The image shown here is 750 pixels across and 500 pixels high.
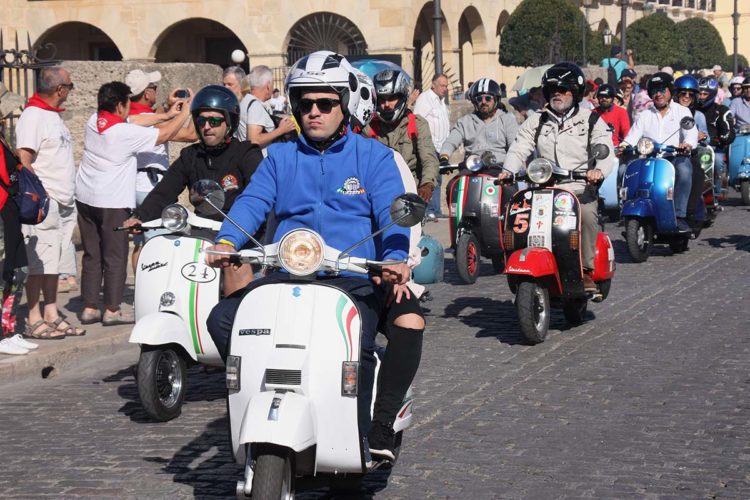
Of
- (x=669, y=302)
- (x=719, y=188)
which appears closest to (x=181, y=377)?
(x=669, y=302)

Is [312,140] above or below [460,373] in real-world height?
above

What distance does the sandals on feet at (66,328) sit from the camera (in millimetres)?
9648

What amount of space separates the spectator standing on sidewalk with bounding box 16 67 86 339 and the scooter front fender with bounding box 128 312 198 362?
2378 mm

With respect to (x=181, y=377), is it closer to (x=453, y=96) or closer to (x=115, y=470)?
(x=115, y=470)

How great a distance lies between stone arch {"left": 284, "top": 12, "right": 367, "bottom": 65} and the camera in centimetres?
3806

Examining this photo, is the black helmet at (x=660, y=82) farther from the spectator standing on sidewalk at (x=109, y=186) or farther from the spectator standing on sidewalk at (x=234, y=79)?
the spectator standing on sidewalk at (x=109, y=186)

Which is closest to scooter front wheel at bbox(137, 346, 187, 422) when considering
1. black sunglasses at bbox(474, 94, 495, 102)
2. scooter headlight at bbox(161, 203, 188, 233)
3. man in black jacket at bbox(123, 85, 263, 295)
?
man in black jacket at bbox(123, 85, 263, 295)

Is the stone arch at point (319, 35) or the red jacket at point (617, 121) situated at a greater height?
the stone arch at point (319, 35)

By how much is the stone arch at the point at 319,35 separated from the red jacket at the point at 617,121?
2048 cm

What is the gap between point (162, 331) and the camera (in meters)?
7.25

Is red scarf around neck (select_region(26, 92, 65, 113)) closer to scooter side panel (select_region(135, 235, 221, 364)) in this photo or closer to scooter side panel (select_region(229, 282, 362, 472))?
scooter side panel (select_region(135, 235, 221, 364))

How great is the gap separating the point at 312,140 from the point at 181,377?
2.40 metres

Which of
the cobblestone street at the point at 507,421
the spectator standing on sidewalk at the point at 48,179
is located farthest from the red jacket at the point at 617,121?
the spectator standing on sidewalk at the point at 48,179

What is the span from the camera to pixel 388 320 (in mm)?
5410
